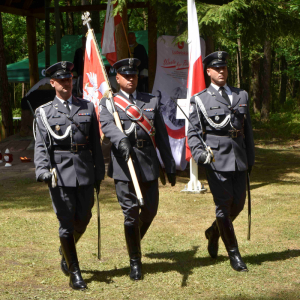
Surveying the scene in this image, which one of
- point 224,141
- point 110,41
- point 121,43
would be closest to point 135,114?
point 224,141

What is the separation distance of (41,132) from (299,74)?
2711 cm

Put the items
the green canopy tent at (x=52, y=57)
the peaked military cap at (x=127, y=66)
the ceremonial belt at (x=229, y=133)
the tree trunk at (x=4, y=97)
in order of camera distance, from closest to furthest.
Answer: the peaked military cap at (x=127, y=66), the ceremonial belt at (x=229, y=133), the tree trunk at (x=4, y=97), the green canopy tent at (x=52, y=57)

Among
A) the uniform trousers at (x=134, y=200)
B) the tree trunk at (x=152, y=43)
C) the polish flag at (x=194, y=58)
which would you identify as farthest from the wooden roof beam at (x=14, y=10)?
the uniform trousers at (x=134, y=200)

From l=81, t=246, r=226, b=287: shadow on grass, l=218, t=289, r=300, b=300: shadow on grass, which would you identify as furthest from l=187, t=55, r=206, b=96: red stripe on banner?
l=218, t=289, r=300, b=300: shadow on grass

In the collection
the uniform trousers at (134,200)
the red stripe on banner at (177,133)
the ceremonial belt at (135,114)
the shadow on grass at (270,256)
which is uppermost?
the ceremonial belt at (135,114)

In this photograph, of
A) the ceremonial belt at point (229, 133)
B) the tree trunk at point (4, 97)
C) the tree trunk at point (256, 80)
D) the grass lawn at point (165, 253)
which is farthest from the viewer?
the tree trunk at point (256, 80)

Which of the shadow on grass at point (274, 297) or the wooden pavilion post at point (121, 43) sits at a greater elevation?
the wooden pavilion post at point (121, 43)

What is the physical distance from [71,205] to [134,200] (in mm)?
640

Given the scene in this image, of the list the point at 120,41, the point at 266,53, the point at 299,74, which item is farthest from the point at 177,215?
the point at 299,74

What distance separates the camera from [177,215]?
821cm

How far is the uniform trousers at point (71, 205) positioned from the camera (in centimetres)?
484

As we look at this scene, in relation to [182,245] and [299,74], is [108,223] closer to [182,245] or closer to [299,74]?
[182,245]

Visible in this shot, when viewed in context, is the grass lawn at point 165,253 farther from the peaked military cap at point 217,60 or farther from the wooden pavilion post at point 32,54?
the wooden pavilion post at point 32,54

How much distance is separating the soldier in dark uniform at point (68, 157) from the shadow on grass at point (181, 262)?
→ 47 cm
